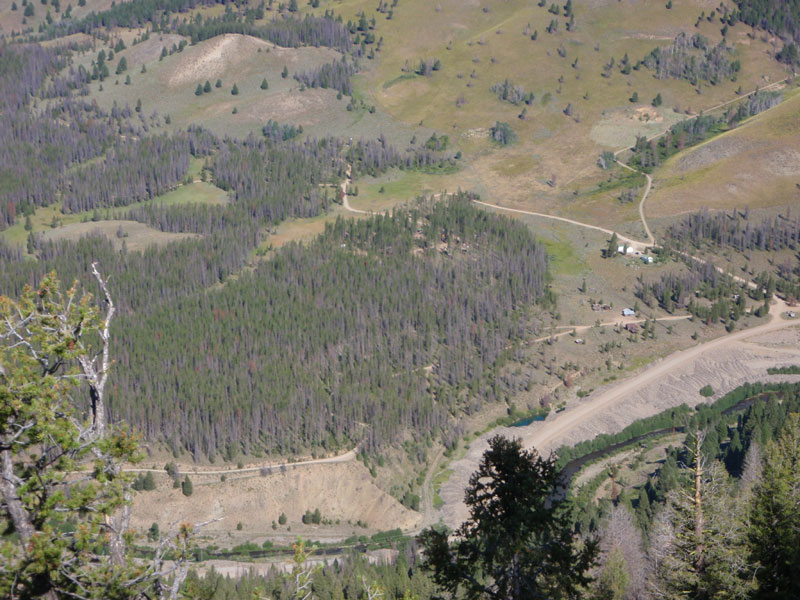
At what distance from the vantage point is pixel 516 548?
→ 41688 millimetres

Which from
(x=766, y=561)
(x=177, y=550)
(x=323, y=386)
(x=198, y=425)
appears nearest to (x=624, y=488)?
(x=323, y=386)

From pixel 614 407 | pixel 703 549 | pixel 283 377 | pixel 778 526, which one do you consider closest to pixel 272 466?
pixel 283 377

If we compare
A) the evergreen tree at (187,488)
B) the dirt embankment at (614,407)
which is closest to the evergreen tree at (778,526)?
the dirt embankment at (614,407)

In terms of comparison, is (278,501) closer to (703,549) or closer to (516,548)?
(703,549)

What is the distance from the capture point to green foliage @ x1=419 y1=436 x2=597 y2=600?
139ft

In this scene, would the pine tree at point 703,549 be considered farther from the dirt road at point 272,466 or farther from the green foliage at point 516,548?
the dirt road at point 272,466

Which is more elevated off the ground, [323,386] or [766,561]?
[766,561]

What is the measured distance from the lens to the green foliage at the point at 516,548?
4225cm

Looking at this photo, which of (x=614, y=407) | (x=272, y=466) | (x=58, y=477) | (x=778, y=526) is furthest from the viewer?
(x=614, y=407)

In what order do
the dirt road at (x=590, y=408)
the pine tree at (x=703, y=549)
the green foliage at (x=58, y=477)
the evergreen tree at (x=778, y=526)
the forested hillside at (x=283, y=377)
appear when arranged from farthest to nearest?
the dirt road at (x=590, y=408) → the forested hillside at (x=283, y=377) → the evergreen tree at (x=778, y=526) → the pine tree at (x=703, y=549) → the green foliage at (x=58, y=477)

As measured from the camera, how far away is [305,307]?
199375 millimetres

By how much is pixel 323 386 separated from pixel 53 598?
14447 cm

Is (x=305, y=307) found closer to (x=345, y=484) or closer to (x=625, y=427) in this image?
(x=345, y=484)

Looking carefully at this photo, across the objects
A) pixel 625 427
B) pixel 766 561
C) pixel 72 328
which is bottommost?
pixel 625 427
